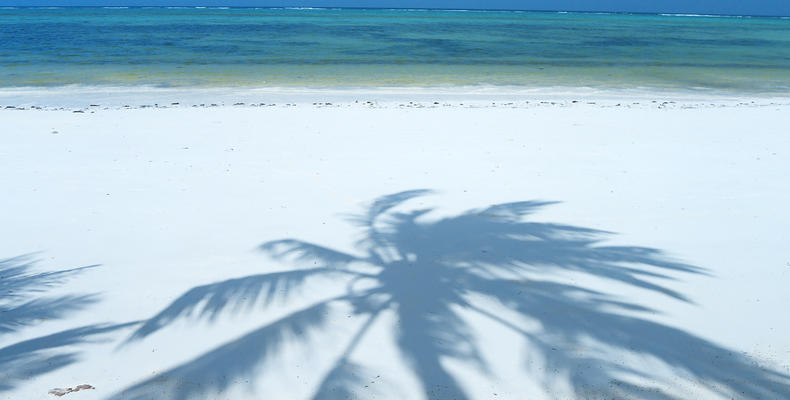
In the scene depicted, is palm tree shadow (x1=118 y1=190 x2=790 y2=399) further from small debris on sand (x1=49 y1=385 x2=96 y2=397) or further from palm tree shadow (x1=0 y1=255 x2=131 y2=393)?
palm tree shadow (x1=0 y1=255 x2=131 y2=393)

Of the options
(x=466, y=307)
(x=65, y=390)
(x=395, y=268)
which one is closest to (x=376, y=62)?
(x=395, y=268)

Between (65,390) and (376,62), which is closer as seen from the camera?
(65,390)

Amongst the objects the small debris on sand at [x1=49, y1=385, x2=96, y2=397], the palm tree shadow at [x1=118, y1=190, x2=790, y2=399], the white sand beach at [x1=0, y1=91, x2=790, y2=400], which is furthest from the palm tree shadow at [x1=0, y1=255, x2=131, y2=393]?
the palm tree shadow at [x1=118, y1=190, x2=790, y2=399]

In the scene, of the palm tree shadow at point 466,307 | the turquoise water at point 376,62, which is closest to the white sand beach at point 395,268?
the palm tree shadow at point 466,307

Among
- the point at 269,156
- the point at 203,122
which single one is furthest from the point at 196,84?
the point at 269,156

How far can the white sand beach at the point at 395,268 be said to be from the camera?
4039 millimetres

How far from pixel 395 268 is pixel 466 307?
3.02 feet

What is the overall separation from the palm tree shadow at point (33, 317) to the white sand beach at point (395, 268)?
0.02 metres

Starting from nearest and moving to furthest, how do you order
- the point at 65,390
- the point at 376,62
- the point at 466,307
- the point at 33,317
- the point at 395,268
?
the point at 65,390, the point at 33,317, the point at 466,307, the point at 395,268, the point at 376,62

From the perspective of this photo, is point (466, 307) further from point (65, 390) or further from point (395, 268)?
point (65, 390)

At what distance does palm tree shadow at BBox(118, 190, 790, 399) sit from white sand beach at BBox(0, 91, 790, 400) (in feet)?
0.06

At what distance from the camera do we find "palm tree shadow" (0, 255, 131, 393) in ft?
13.4

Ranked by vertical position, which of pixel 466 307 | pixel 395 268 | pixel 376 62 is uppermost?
pixel 376 62

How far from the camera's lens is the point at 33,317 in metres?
4.72
